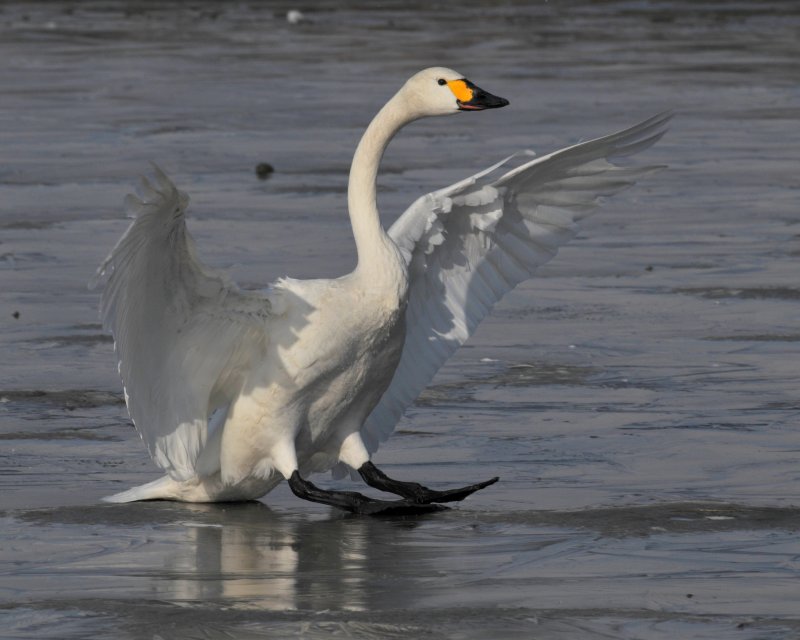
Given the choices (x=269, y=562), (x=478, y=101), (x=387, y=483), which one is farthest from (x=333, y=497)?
(x=478, y=101)

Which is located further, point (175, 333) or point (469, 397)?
point (469, 397)

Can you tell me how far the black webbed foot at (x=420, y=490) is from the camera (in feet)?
24.0

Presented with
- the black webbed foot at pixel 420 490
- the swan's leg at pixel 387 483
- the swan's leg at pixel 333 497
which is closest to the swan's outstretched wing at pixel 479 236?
the swan's leg at pixel 387 483

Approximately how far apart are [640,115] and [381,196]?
5.35 m

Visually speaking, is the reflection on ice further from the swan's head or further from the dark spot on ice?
the dark spot on ice

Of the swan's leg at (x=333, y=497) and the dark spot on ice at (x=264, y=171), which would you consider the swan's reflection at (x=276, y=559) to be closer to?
the swan's leg at (x=333, y=497)

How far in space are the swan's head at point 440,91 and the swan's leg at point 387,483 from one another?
1.25 metres

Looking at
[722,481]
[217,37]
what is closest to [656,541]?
[722,481]

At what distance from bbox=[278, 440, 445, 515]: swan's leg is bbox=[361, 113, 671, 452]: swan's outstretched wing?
0.78 metres

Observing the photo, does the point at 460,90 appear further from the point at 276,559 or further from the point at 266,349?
the point at 276,559

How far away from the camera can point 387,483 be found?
7.46 m

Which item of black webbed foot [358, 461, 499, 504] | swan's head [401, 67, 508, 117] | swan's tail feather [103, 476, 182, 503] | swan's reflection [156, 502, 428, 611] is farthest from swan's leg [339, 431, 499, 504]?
swan's head [401, 67, 508, 117]

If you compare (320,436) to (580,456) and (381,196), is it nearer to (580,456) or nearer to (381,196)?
(580,456)

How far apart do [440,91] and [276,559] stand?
6.57 ft
